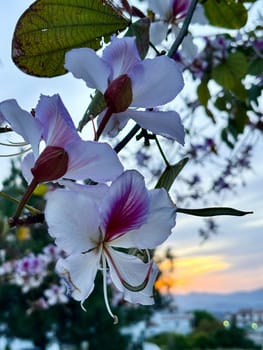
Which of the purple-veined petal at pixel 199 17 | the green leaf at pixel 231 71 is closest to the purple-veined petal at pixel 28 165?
the purple-veined petal at pixel 199 17

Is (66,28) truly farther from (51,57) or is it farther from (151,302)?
(151,302)

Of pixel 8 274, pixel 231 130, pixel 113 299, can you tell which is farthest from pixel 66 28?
pixel 113 299

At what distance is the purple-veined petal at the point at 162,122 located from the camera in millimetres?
221

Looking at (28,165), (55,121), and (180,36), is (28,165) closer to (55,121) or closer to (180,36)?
(55,121)

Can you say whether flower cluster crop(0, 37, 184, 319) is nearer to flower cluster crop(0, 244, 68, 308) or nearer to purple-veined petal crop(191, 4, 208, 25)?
purple-veined petal crop(191, 4, 208, 25)

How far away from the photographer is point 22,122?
20 cm

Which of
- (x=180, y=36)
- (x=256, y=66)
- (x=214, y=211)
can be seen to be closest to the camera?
(x=214, y=211)

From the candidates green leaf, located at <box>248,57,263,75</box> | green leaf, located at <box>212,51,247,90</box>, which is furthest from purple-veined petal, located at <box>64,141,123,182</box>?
green leaf, located at <box>248,57,263,75</box>

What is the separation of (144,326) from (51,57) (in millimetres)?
6243

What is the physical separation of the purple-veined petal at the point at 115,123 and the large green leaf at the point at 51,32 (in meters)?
0.04

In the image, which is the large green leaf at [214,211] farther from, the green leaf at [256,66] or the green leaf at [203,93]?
the green leaf at [256,66]

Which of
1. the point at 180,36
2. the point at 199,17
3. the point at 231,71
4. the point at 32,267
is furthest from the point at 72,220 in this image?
the point at 32,267

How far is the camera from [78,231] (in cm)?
21

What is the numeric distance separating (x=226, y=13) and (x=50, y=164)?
1.17 ft
